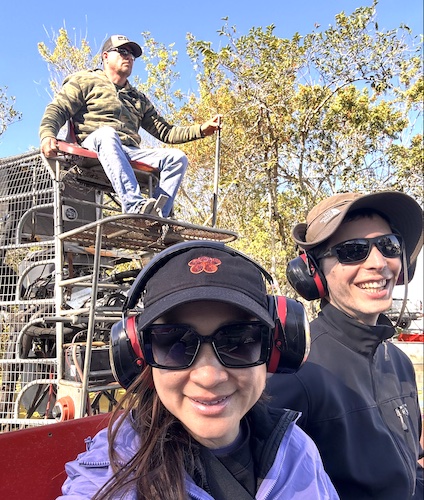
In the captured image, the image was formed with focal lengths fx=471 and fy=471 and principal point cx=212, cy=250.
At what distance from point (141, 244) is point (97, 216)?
0.64 meters

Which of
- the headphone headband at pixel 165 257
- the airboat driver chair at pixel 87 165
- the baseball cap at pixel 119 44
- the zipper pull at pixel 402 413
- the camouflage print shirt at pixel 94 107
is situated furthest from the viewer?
the baseball cap at pixel 119 44

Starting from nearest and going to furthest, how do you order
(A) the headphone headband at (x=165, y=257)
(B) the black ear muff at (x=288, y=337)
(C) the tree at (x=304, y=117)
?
(A) the headphone headband at (x=165, y=257) → (B) the black ear muff at (x=288, y=337) → (C) the tree at (x=304, y=117)

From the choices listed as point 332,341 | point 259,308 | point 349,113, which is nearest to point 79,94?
point 332,341

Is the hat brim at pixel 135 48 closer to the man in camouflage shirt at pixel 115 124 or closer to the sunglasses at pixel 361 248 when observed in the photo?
the man in camouflage shirt at pixel 115 124

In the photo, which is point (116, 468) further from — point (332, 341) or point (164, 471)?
point (332, 341)

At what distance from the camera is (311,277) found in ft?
6.84

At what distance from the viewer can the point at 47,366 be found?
3.90 meters

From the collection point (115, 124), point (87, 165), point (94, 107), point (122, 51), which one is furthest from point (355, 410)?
point (122, 51)

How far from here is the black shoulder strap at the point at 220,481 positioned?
1170 millimetres

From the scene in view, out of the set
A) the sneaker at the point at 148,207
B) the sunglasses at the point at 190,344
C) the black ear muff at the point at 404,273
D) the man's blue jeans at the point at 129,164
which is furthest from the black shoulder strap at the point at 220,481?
the man's blue jeans at the point at 129,164

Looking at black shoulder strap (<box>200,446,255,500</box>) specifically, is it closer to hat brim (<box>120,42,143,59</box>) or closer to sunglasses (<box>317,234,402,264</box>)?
sunglasses (<box>317,234,402,264</box>)

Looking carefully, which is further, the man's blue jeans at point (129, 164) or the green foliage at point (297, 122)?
the green foliage at point (297, 122)

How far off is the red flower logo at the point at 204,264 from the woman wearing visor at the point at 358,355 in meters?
0.75

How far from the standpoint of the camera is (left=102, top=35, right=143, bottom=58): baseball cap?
161 inches
